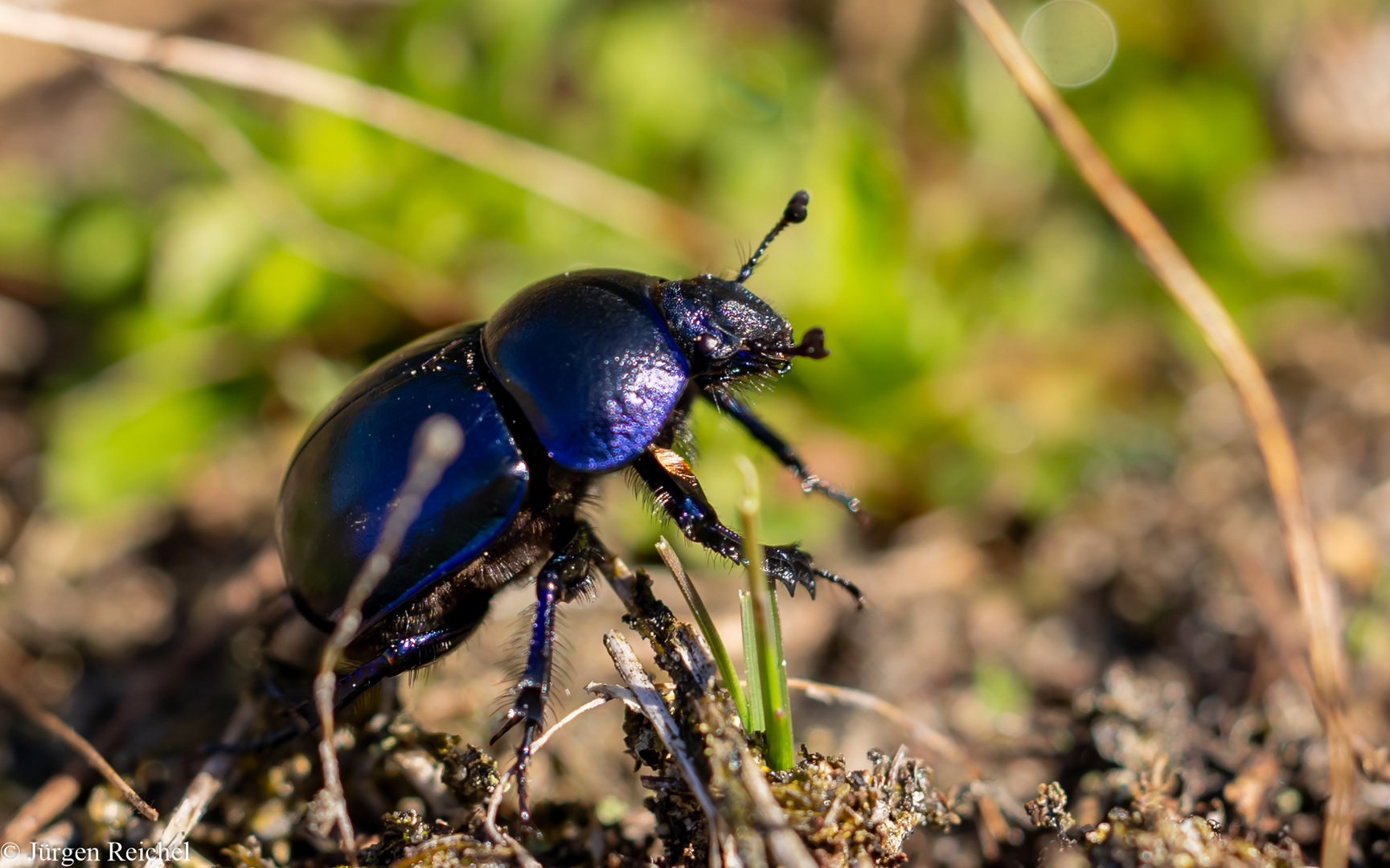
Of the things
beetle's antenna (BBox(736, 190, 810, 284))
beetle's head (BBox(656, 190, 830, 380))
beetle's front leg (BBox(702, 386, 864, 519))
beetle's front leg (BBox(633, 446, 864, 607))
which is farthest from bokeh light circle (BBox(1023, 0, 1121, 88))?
beetle's front leg (BBox(633, 446, 864, 607))

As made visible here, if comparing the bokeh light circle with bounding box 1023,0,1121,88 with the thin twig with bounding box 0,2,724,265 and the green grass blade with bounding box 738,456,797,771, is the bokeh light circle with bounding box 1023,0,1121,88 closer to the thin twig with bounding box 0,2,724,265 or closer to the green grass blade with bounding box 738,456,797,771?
the thin twig with bounding box 0,2,724,265

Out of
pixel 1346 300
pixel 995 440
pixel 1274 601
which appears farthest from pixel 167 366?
pixel 1346 300

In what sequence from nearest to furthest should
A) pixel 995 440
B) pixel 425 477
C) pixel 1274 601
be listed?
pixel 425 477 < pixel 1274 601 < pixel 995 440

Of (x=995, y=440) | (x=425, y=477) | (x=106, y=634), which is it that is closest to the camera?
(x=425, y=477)

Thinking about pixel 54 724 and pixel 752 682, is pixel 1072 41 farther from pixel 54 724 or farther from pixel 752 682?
pixel 54 724

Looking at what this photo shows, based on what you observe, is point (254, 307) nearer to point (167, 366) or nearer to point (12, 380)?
point (167, 366)

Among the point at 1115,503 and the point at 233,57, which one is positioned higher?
the point at 233,57

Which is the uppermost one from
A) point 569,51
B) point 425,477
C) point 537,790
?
point 569,51
